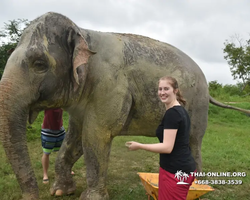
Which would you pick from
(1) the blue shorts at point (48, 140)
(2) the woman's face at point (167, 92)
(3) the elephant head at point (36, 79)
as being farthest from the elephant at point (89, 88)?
(2) the woman's face at point (167, 92)

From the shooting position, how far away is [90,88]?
7.32 ft

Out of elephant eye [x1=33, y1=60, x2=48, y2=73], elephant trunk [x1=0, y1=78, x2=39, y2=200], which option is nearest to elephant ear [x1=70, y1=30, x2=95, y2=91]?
elephant eye [x1=33, y1=60, x2=48, y2=73]

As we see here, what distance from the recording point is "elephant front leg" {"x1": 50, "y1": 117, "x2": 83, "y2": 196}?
2.88m

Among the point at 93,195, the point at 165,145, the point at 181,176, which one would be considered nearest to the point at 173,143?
the point at 165,145

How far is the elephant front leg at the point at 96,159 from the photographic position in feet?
7.32

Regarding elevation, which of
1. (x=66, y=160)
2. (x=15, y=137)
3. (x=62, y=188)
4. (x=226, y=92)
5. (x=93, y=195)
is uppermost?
(x=226, y=92)

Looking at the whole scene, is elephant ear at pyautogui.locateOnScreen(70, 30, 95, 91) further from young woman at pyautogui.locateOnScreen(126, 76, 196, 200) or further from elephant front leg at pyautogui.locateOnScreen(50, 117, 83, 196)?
elephant front leg at pyautogui.locateOnScreen(50, 117, 83, 196)

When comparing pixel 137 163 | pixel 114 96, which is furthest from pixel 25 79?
pixel 137 163

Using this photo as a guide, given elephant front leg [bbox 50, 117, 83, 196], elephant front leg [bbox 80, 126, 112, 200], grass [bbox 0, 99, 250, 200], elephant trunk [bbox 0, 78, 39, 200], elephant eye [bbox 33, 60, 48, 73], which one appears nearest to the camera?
elephant trunk [bbox 0, 78, 39, 200]

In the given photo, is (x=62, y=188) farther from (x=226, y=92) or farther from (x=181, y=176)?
(x=226, y=92)

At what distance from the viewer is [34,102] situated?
2023mm

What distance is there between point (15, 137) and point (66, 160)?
3.84 feet

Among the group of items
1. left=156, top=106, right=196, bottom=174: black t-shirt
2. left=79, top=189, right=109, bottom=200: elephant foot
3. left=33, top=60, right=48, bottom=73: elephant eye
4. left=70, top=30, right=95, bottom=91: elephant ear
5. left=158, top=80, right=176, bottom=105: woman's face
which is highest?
left=70, top=30, right=95, bottom=91: elephant ear

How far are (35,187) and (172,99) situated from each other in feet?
3.64
